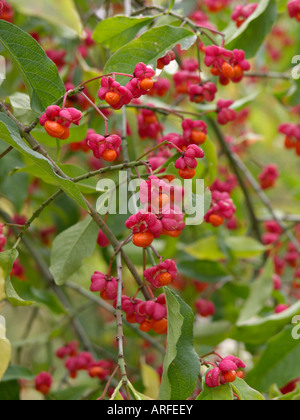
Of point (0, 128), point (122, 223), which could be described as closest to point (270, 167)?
point (122, 223)

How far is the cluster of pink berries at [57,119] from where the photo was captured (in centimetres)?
78

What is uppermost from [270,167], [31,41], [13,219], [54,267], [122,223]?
[270,167]

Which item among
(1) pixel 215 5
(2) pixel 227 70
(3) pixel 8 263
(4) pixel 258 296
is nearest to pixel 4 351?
(3) pixel 8 263

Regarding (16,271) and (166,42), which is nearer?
(166,42)

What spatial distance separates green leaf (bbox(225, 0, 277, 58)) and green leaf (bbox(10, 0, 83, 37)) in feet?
1.33

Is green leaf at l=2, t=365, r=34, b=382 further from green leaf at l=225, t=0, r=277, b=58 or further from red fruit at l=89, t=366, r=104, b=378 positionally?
green leaf at l=225, t=0, r=277, b=58

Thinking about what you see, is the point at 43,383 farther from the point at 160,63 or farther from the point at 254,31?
the point at 254,31

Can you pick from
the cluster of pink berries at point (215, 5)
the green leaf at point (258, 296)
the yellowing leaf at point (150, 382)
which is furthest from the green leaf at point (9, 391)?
the cluster of pink berries at point (215, 5)

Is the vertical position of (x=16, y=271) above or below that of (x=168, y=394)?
above

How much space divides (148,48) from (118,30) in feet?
0.52

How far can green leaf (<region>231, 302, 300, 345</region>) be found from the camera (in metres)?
1.13

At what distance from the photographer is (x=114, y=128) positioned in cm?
141
